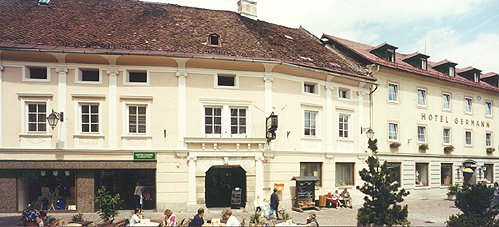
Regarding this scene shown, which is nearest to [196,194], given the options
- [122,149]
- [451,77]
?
[122,149]

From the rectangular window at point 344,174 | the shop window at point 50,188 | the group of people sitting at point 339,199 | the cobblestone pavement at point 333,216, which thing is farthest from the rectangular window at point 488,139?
the shop window at point 50,188

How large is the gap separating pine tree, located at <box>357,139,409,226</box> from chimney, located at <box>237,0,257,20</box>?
17388mm

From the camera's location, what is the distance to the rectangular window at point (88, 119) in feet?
65.0

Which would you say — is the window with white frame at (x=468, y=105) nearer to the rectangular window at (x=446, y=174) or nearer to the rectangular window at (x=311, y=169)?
the rectangular window at (x=446, y=174)

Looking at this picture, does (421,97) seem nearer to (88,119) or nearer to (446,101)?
(446,101)

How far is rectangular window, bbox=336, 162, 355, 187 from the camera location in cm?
2461

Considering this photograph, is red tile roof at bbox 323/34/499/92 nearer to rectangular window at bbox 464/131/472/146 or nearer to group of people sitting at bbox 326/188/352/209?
rectangular window at bbox 464/131/472/146

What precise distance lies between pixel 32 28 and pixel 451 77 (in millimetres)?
30782

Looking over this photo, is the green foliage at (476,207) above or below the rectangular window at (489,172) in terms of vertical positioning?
above

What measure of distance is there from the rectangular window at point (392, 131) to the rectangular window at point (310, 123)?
23.8 ft

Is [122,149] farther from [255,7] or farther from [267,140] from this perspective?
[255,7]

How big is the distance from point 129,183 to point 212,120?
5691mm

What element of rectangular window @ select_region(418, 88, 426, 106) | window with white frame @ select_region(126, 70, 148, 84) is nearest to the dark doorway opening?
window with white frame @ select_region(126, 70, 148, 84)

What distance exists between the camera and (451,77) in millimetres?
31766
